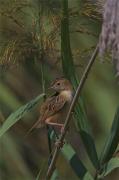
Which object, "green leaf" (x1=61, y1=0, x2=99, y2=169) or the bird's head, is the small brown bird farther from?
"green leaf" (x1=61, y1=0, x2=99, y2=169)

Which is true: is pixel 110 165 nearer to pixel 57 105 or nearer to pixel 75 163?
pixel 75 163

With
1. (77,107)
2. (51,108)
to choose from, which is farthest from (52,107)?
(77,107)

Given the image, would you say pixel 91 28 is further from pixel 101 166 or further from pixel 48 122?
pixel 101 166

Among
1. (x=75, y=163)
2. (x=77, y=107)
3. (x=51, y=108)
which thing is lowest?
(x=75, y=163)

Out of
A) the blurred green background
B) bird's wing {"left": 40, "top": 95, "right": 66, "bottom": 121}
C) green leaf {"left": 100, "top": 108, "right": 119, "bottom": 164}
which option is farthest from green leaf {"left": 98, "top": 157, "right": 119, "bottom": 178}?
bird's wing {"left": 40, "top": 95, "right": 66, "bottom": 121}

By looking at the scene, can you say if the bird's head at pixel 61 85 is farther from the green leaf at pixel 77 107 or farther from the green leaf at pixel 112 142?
the green leaf at pixel 112 142

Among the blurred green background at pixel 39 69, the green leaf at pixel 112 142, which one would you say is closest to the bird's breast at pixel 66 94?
the blurred green background at pixel 39 69
